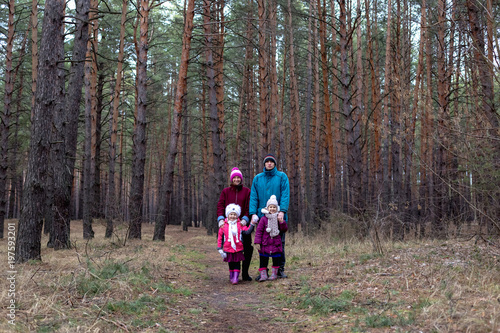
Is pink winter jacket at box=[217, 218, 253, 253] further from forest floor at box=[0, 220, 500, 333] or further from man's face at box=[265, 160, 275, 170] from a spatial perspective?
man's face at box=[265, 160, 275, 170]

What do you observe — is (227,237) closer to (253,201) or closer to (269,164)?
(253,201)

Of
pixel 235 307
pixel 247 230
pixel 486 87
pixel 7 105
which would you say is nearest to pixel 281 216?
pixel 247 230

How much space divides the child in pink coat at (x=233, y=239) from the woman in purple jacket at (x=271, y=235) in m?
0.26

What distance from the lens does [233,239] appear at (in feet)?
21.4

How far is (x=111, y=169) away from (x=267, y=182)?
1162 cm

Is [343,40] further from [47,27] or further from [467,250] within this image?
[47,27]

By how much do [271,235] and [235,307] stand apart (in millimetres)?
1716

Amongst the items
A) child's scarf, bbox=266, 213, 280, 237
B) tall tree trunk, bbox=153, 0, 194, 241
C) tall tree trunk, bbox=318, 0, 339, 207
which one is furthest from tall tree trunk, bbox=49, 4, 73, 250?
tall tree trunk, bbox=318, 0, 339, 207

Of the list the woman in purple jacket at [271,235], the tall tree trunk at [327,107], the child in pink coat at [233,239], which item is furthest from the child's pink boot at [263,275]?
the tall tree trunk at [327,107]

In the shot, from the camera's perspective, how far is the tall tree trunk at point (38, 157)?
21.4 ft

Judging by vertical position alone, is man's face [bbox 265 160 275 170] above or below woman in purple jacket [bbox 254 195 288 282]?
above

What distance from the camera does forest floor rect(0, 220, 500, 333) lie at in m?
3.30

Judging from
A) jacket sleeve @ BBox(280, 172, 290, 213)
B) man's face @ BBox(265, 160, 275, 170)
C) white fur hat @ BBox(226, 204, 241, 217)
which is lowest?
white fur hat @ BBox(226, 204, 241, 217)

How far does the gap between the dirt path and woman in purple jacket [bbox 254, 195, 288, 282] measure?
34 centimetres
